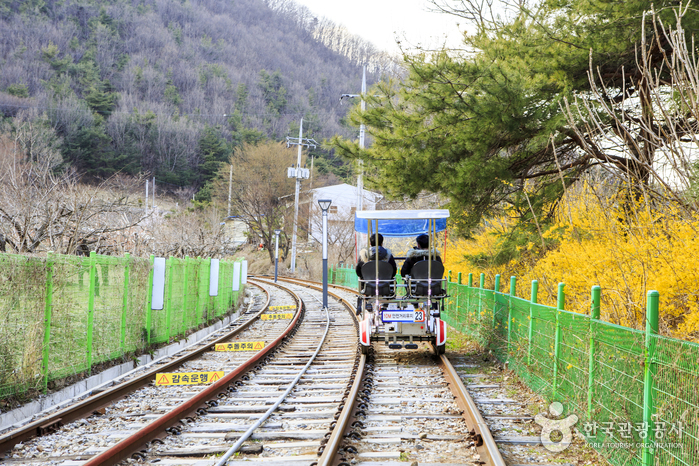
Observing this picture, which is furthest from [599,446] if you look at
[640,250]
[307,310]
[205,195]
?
[205,195]

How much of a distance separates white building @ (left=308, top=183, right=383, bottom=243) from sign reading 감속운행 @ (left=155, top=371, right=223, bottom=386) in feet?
136

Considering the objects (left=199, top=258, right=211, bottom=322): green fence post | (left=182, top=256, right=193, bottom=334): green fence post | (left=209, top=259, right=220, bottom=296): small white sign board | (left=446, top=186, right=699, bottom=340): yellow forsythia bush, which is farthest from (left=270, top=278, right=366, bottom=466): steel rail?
(left=209, top=259, right=220, bottom=296): small white sign board

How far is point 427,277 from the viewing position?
1148 cm

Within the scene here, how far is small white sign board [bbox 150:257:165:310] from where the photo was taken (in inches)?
485

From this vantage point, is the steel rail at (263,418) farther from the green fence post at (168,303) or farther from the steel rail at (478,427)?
the green fence post at (168,303)

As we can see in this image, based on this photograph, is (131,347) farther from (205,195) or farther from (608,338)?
(205,195)

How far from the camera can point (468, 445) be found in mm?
6406

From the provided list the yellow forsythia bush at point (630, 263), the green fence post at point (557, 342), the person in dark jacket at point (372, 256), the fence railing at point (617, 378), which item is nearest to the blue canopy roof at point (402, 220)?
the person in dark jacket at point (372, 256)

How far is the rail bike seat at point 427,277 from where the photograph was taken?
1139cm

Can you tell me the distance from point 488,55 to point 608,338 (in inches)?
293

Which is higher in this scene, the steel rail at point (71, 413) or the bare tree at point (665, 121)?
the bare tree at point (665, 121)

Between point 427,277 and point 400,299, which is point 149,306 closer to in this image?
point 400,299

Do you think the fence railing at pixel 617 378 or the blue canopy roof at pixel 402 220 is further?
the blue canopy roof at pixel 402 220

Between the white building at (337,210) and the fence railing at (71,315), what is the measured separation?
39.3 meters
